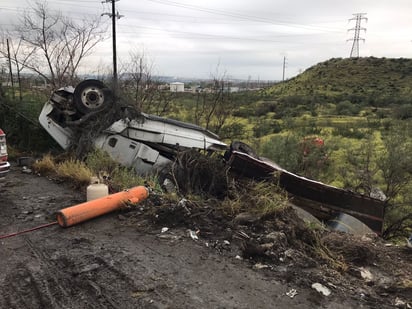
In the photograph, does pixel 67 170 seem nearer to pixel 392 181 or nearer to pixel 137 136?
pixel 137 136

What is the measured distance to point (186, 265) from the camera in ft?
13.2

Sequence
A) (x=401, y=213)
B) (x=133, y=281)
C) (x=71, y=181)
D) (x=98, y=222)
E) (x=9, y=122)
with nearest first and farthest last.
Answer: (x=133, y=281) → (x=98, y=222) → (x=71, y=181) → (x=401, y=213) → (x=9, y=122)

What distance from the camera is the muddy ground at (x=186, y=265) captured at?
3.41 meters

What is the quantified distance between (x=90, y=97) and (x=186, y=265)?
554 cm

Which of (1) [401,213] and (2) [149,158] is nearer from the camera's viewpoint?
(2) [149,158]

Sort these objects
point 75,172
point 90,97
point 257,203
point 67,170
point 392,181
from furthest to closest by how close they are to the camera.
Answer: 1. point 392,181
2. point 90,97
3. point 67,170
4. point 75,172
5. point 257,203

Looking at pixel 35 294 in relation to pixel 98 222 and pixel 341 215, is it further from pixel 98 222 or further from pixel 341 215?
pixel 341 215

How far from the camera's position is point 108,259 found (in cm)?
415

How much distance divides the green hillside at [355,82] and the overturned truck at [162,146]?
1575 inches

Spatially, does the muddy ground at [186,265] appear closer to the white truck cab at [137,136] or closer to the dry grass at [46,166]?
the white truck cab at [137,136]

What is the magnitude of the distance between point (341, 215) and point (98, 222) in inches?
182

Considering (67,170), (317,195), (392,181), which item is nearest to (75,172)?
(67,170)

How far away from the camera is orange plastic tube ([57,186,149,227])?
509cm

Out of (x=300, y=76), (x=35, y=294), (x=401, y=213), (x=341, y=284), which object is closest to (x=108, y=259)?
(x=35, y=294)
